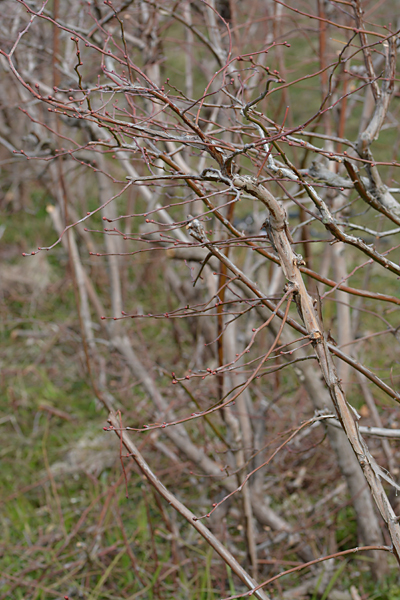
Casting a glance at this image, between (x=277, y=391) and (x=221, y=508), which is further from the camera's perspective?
(x=277, y=391)

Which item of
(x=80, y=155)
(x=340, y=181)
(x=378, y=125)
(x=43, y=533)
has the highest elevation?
(x=80, y=155)

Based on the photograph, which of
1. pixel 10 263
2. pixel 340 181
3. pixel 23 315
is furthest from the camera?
pixel 10 263

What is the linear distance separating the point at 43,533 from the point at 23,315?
9.67ft

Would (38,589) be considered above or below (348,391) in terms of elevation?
below

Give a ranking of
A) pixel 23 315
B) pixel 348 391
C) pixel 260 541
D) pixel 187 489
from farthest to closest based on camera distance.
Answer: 1. pixel 23 315
2. pixel 348 391
3. pixel 187 489
4. pixel 260 541

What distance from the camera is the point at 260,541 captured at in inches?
108

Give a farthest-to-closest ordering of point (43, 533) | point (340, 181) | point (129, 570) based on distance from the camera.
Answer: point (43, 533)
point (129, 570)
point (340, 181)

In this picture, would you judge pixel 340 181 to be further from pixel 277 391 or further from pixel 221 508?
pixel 277 391

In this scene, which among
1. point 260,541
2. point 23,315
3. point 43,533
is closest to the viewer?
point 260,541

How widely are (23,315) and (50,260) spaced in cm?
105

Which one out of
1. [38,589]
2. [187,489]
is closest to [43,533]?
[38,589]

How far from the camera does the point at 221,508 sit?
2641mm

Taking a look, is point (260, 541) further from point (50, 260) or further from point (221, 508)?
point (50, 260)

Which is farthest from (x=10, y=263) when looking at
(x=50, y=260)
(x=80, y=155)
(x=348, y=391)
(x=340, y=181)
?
(x=340, y=181)
